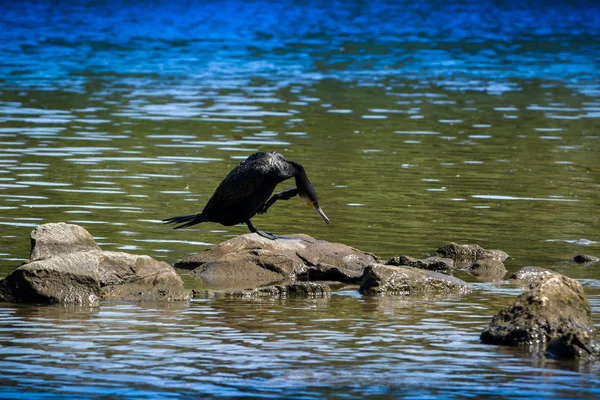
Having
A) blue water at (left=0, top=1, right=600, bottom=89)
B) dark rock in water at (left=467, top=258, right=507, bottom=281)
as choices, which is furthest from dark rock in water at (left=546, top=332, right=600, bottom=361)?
blue water at (left=0, top=1, right=600, bottom=89)

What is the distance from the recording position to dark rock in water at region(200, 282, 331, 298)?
13.0m

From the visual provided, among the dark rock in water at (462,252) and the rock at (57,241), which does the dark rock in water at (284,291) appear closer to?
the rock at (57,241)

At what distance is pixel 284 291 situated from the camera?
1315 centimetres

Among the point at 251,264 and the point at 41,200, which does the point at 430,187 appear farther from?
the point at 251,264

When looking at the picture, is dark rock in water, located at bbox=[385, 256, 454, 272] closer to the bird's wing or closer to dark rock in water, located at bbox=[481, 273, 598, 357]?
the bird's wing

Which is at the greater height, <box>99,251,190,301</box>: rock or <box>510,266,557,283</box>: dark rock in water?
<box>510,266,557,283</box>: dark rock in water

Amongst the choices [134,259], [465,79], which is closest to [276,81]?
[465,79]

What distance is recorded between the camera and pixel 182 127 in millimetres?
29922

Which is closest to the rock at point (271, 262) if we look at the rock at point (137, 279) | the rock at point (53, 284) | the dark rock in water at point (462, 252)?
the rock at point (137, 279)

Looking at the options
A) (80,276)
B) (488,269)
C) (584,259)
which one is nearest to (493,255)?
(488,269)

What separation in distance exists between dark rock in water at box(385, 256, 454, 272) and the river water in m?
0.80

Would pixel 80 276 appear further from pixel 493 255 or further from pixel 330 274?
pixel 493 255

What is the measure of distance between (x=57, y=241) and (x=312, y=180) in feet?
30.1

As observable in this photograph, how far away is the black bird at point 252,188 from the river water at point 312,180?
2.76ft
